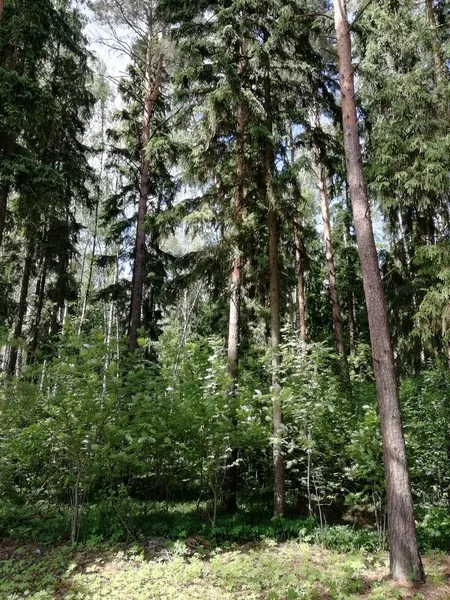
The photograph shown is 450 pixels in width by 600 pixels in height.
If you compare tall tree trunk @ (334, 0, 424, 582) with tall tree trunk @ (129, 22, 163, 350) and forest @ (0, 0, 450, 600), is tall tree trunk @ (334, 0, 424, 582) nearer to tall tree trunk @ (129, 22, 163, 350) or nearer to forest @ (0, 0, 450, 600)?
forest @ (0, 0, 450, 600)

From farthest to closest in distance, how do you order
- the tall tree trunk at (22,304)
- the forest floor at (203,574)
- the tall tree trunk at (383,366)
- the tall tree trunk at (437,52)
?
the tall tree trunk at (22,304) < the tall tree trunk at (437,52) < the tall tree trunk at (383,366) < the forest floor at (203,574)

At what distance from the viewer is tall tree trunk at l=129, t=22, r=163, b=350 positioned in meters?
10.7

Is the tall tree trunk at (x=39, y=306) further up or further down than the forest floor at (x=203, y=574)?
further up

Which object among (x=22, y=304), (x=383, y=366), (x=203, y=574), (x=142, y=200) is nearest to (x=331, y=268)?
(x=142, y=200)

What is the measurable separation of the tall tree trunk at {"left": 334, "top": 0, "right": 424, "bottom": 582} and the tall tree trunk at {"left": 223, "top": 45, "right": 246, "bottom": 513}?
8.08 ft

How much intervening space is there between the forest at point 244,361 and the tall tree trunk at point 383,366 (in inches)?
0.8

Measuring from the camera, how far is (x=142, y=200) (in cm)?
1161

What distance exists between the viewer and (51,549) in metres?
5.70

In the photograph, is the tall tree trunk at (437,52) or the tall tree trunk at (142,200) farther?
the tall tree trunk at (142,200)

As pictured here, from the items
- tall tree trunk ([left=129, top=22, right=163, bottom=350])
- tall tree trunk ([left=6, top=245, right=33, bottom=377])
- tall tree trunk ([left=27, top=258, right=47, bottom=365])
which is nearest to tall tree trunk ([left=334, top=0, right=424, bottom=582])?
tall tree trunk ([left=129, top=22, right=163, bottom=350])

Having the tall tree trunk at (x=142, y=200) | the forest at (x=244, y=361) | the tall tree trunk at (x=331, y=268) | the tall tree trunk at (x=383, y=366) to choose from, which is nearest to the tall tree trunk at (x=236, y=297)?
the forest at (x=244, y=361)

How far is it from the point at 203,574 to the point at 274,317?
13.1ft

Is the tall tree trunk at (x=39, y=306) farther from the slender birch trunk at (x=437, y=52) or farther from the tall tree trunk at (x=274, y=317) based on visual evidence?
the slender birch trunk at (x=437, y=52)

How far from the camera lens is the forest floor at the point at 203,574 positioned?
4211mm
